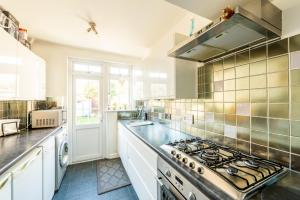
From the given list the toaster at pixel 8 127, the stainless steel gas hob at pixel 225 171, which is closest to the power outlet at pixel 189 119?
the stainless steel gas hob at pixel 225 171

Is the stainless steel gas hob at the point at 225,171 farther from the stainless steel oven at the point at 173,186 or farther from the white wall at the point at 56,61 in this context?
the white wall at the point at 56,61

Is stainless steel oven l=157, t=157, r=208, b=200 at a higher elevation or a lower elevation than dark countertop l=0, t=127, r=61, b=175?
lower

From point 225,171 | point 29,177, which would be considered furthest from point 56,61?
point 225,171

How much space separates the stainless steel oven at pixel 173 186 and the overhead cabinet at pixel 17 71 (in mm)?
1610

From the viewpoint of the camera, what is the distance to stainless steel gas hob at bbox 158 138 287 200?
64 centimetres

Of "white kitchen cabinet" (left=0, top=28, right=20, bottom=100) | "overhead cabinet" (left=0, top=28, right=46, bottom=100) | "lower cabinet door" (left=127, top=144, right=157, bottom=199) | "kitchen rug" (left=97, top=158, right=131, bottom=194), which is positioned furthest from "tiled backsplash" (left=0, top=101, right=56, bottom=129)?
"lower cabinet door" (left=127, top=144, right=157, bottom=199)

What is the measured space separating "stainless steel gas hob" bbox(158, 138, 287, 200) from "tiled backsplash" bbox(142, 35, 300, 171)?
12 centimetres

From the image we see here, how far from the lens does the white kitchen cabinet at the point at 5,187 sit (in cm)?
81

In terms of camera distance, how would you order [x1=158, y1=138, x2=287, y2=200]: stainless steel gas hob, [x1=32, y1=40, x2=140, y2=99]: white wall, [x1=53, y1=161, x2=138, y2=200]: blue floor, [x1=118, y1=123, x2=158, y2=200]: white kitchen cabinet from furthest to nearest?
[x1=32, y1=40, x2=140, y2=99]: white wall
[x1=53, y1=161, x2=138, y2=200]: blue floor
[x1=118, y1=123, x2=158, y2=200]: white kitchen cabinet
[x1=158, y1=138, x2=287, y2=200]: stainless steel gas hob

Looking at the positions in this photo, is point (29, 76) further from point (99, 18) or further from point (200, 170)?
point (200, 170)

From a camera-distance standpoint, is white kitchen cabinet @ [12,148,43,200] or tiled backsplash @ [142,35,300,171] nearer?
tiled backsplash @ [142,35,300,171]

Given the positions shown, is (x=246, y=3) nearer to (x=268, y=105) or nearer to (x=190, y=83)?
(x=268, y=105)

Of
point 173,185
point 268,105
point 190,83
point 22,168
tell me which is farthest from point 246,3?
point 22,168

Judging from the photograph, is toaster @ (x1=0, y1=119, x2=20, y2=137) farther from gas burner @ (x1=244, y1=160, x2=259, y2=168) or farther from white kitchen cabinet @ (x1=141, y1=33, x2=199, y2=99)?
gas burner @ (x1=244, y1=160, x2=259, y2=168)
